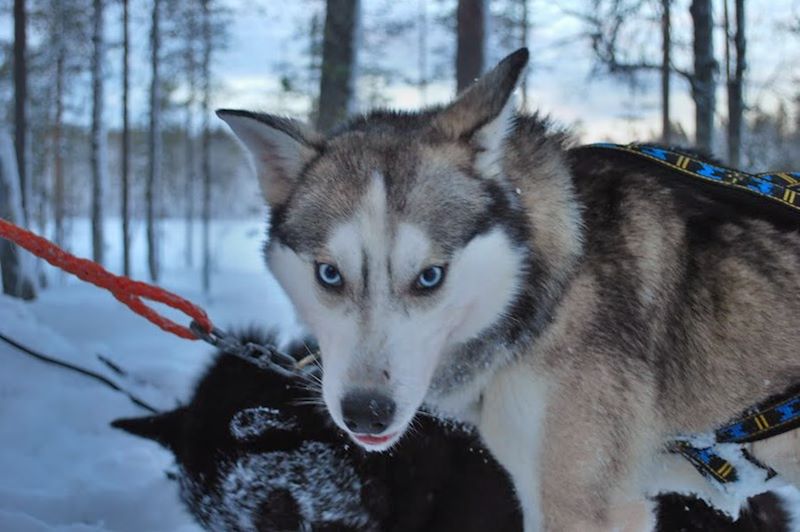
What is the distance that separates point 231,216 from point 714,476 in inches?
2868

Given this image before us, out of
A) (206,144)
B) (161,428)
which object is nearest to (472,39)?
(161,428)

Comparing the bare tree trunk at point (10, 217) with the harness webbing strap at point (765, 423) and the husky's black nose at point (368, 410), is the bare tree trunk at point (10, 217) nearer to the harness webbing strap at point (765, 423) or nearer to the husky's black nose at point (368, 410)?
the husky's black nose at point (368, 410)

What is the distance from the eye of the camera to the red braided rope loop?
2770 millimetres

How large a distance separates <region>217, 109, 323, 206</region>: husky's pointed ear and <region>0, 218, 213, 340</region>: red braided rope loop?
882 millimetres

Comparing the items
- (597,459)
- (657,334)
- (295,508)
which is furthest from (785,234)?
(295,508)

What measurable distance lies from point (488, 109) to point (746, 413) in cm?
120

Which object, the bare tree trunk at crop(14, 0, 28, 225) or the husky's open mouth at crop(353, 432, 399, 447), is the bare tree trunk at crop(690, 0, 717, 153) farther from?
the bare tree trunk at crop(14, 0, 28, 225)

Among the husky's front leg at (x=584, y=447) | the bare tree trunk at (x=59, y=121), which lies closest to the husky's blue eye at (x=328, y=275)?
the husky's front leg at (x=584, y=447)

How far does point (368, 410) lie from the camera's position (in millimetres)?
1825

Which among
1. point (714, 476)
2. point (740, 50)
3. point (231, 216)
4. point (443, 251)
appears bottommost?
point (231, 216)

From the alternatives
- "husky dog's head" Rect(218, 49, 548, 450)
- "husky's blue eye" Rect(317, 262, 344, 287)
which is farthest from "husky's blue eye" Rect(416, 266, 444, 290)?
"husky's blue eye" Rect(317, 262, 344, 287)

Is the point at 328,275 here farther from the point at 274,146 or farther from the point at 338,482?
the point at 338,482

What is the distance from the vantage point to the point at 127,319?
805cm

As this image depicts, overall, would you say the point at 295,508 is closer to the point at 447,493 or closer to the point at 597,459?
the point at 447,493
